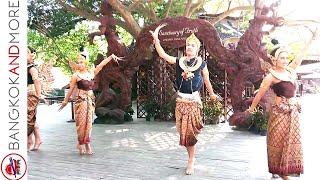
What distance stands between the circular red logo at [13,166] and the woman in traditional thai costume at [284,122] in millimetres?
3057

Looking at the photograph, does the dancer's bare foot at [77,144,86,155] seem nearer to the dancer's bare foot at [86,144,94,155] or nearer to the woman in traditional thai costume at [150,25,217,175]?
the dancer's bare foot at [86,144,94,155]

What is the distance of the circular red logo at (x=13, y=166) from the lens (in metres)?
3.00

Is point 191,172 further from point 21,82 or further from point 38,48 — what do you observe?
point 38,48

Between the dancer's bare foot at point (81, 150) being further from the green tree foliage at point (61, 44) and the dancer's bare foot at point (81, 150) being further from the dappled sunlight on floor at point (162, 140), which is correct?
the green tree foliage at point (61, 44)

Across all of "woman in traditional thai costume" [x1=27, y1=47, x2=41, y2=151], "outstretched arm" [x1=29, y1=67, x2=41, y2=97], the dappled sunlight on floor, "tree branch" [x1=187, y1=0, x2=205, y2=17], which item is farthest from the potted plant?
"outstretched arm" [x1=29, y1=67, x2=41, y2=97]

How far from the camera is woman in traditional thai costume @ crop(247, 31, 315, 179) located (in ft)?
15.9

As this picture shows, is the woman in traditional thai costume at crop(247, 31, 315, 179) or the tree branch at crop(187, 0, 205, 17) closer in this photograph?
the woman in traditional thai costume at crop(247, 31, 315, 179)

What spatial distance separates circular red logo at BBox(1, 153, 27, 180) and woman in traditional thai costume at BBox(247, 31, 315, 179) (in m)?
3.06

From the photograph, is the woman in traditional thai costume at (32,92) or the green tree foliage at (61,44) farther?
the green tree foliage at (61,44)

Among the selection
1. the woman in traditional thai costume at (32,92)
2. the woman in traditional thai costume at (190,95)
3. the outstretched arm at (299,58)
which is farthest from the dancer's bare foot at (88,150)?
the outstretched arm at (299,58)

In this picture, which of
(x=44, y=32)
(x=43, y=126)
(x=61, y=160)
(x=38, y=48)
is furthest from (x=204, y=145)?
(x=38, y=48)

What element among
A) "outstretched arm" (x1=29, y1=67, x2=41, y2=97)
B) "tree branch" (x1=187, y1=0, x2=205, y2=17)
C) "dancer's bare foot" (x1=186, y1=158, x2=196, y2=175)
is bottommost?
"dancer's bare foot" (x1=186, y1=158, x2=196, y2=175)

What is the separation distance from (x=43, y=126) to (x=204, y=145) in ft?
16.1

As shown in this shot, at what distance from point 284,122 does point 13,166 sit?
3.17 m
